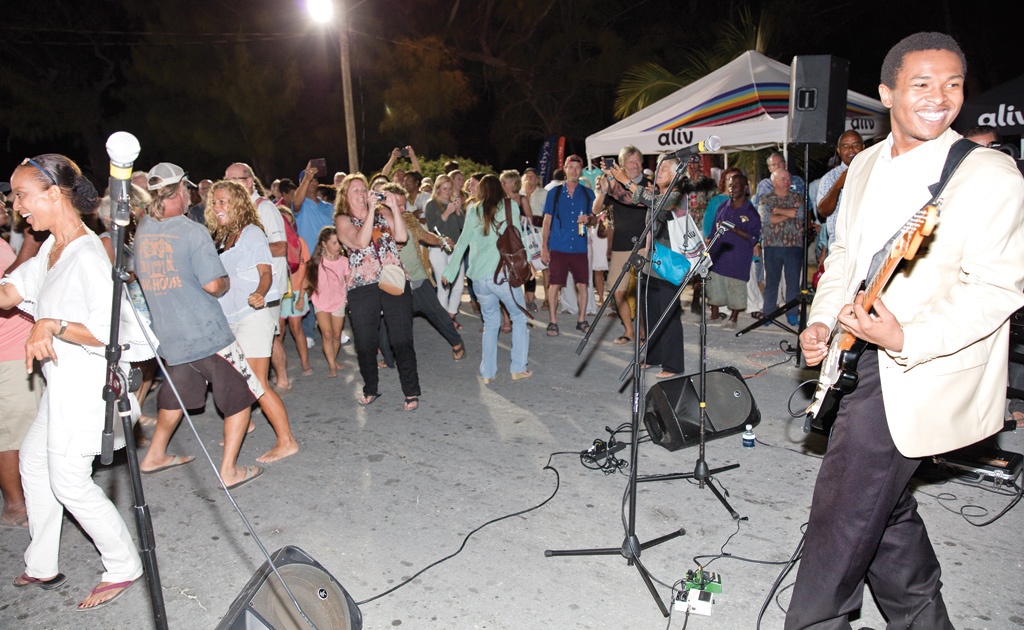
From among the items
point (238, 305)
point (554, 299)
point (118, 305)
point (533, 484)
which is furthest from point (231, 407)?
point (554, 299)

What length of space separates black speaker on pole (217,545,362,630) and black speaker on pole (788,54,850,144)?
19.4 ft

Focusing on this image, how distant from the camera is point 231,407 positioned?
474 cm

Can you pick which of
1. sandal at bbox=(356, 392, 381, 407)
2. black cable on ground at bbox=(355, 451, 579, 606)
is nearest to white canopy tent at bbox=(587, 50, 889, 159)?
sandal at bbox=(356, 392, 381, 407)

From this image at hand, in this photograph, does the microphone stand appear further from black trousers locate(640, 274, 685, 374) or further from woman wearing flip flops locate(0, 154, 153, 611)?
black trousers locate(640, 274, 685, 374)

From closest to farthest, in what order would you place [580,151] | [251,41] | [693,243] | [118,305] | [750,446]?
[118,305] < [750,446] < [693,243] < [251,41] < [580,151]

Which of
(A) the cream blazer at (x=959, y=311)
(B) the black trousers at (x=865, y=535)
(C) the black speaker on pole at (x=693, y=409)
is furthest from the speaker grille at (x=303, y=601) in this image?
(C) the black speaker on pole at (x=693, y=409)

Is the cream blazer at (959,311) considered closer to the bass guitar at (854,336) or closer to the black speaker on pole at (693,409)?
the bass guitar at (854,336)

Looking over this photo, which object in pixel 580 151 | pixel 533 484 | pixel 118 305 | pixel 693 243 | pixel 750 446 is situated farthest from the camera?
pixel 580 151

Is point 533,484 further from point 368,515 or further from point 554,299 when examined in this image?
point 554,299

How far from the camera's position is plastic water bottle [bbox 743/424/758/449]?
514cm

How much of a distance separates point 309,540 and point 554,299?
17.3 ft

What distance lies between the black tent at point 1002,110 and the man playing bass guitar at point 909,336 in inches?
218

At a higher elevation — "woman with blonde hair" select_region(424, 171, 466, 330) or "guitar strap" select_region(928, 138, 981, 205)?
"guitar strap" select_region(928, 138, 981, 205)

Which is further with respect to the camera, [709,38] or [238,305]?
[709,38]
